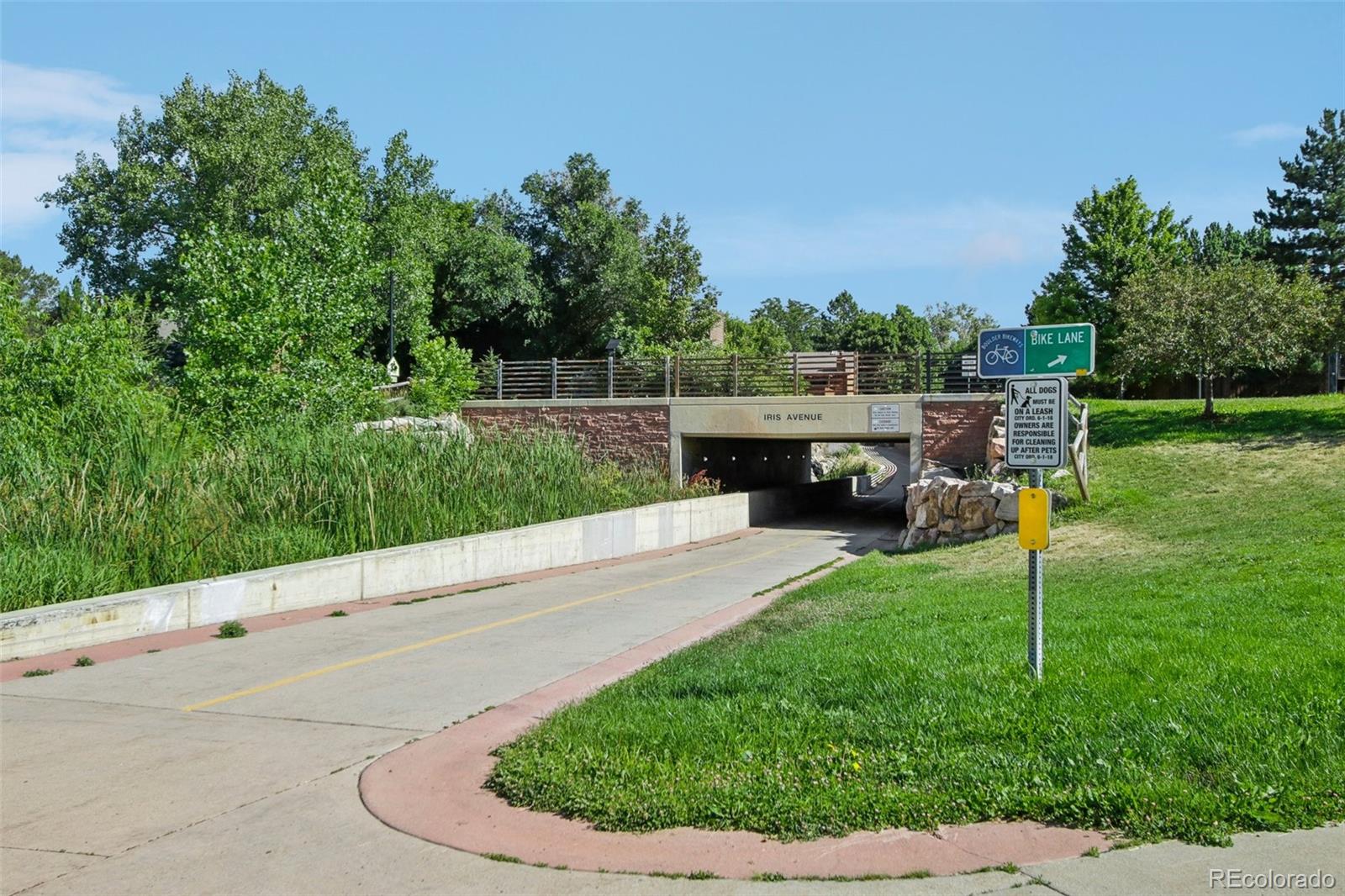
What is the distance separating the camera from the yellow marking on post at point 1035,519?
7086mm

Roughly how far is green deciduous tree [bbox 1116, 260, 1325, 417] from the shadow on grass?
1.50 m

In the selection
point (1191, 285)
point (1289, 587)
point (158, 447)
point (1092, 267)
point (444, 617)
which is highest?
point (1092, 267)

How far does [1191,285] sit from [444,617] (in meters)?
21.4

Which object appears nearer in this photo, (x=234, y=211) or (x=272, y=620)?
(x=272, y=620)

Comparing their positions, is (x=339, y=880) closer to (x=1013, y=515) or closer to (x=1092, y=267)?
(x=1013, y=515)

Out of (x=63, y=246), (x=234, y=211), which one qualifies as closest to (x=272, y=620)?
(x=234, y=211)

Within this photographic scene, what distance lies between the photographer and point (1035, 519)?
280 inches

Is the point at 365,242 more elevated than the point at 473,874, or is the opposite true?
the point at 365,242

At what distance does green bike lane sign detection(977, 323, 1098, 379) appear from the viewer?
7.29 metres

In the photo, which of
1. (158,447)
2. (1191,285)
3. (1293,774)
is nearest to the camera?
(1293,774)

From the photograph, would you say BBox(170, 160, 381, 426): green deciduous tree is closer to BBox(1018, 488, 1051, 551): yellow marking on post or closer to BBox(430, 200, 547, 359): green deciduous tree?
BBox(1018, 488, 1051, 551): yellow marking on post

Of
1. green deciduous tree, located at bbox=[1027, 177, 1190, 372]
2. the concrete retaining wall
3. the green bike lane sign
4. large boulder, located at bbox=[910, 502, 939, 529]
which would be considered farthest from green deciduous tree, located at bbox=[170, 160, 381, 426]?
green deciduous tree, located at bbox=[1027, 177, 1190, 372]

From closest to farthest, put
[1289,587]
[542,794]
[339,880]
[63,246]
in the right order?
[339,880] → [542,794] → [1289,587] → [63,246]

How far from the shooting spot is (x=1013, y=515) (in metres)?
20.3
